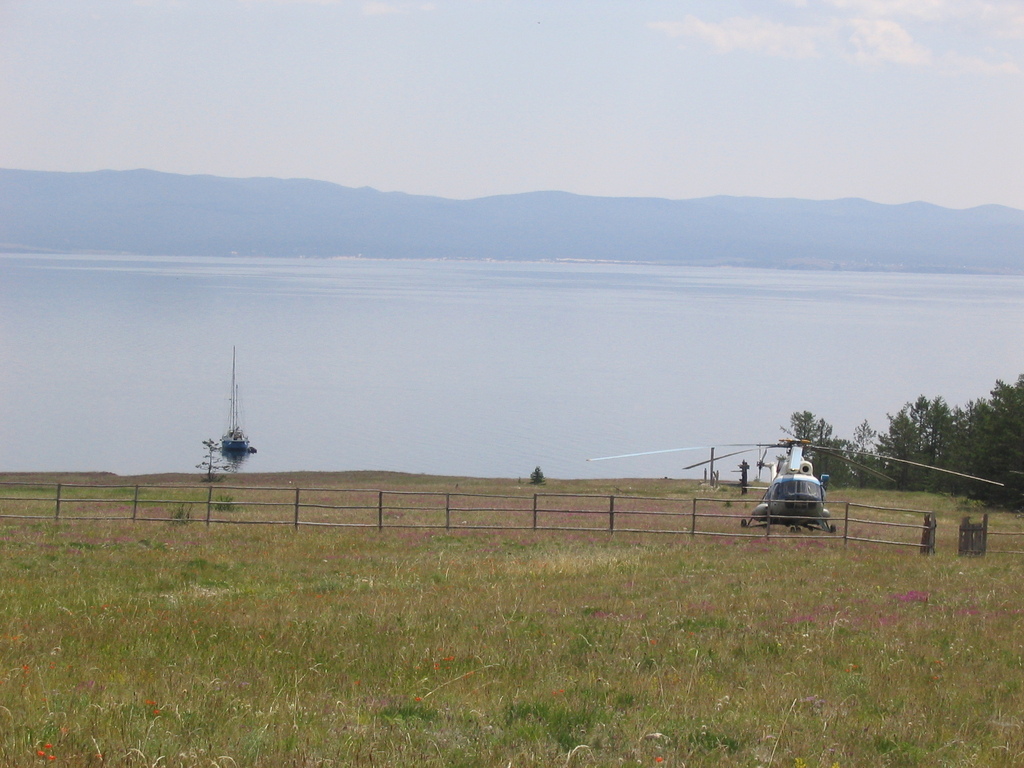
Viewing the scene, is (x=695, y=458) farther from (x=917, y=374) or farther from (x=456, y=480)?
(x=917, y=374)

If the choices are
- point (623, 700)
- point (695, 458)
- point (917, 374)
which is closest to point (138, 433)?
point (695, 458)

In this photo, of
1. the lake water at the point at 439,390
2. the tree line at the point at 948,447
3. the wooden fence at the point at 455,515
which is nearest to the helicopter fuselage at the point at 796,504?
the wooden fence at the point at 455,515

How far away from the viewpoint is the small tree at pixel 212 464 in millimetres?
59406

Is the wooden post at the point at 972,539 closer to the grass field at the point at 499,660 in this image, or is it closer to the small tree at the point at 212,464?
the grass field at the point at 499,660

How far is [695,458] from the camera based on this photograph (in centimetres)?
8525

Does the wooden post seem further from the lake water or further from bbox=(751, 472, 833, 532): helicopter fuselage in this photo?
the lake water

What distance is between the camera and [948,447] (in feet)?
234

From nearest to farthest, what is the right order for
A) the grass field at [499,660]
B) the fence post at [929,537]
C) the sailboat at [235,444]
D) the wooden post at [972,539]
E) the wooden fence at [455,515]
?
the grass field at [499,660], the fence post at [929,537], the wooden post at [972,539], the wooden fence at [455,515], the sailboat at [235,444]

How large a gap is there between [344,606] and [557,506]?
84.1 ft

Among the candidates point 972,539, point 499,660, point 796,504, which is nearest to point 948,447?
point 796,504

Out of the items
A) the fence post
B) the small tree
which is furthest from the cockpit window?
the small tree

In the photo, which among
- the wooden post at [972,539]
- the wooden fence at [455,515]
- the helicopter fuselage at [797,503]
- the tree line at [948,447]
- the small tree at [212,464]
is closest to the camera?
the wooden post at [972,539]

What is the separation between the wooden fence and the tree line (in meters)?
12.3

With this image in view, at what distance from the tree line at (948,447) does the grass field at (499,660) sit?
30432 mm
